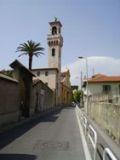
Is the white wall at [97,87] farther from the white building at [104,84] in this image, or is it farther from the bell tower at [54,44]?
the bell tower at [54,44]

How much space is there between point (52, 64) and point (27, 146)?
262 feet

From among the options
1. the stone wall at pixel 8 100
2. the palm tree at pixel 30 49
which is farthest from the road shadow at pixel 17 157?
the palm tree at pixel 30 49

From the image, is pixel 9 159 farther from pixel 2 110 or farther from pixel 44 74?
pixel 44 74

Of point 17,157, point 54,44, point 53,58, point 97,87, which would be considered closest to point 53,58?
point 53,58

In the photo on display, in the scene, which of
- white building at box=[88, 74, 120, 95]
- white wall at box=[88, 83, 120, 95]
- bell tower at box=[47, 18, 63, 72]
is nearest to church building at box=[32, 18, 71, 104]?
bell tower at box=[47, 18, 63, 72]

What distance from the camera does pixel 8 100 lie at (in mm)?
25500

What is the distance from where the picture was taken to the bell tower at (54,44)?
91625mm

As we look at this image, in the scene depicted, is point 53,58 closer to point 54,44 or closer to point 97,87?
point 54,44

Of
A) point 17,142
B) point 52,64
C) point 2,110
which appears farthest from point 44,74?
point 17,142

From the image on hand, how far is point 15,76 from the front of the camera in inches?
1276

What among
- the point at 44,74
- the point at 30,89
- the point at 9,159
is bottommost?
the point at 9,159

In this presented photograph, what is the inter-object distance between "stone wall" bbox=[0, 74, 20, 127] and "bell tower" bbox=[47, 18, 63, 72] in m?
63.6

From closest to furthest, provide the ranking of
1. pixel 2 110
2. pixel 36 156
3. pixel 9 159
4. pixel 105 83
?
pixel 9 159 < pixel 36 156 < pixel 2 110 < pixel 105 83

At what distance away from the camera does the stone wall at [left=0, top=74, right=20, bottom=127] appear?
23.3 m
